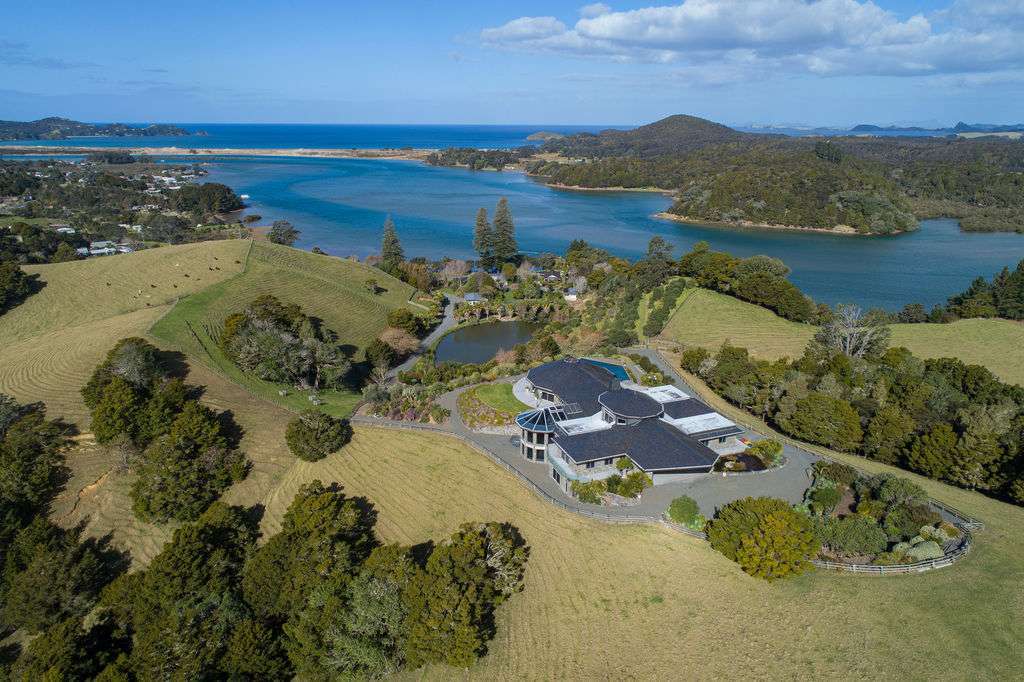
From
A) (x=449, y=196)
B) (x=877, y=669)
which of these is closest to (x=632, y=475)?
(x=877, y=669)

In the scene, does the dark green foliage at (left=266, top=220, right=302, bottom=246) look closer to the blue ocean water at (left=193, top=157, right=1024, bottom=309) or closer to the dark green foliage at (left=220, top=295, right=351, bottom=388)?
the blue ocean water at (left=193, top=157, right=1024, bottom=309)

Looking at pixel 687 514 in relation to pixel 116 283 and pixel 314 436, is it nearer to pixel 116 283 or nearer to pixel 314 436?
pixel 314 436

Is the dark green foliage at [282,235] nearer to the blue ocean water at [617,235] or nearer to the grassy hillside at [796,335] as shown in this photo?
the blue ocean water at [617,235]

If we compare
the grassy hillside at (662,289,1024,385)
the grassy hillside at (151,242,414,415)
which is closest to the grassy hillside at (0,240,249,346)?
the grassy hillside at (151,242,414,415)

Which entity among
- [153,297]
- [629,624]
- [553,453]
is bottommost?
[629,624]

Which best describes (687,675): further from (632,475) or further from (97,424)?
(97,424)

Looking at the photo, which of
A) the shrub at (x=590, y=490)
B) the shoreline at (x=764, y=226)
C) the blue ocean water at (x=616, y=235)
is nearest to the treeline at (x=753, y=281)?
the blue ocean water at (x=616, y=235)

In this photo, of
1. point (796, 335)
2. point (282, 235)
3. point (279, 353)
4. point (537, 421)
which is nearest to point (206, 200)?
point (282, 235)
